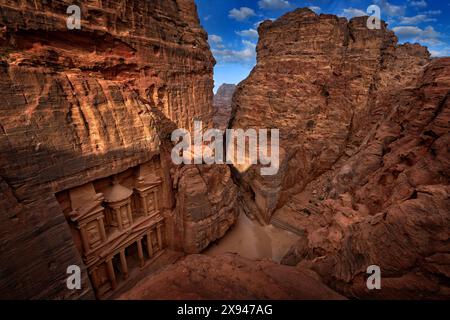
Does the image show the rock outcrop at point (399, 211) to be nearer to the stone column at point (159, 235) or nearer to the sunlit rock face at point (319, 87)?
the stone column at point (159, 235)

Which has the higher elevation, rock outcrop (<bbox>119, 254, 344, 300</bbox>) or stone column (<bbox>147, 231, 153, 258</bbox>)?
rock outcrop (<bbox>119, 254, 344, 300</bbox>)

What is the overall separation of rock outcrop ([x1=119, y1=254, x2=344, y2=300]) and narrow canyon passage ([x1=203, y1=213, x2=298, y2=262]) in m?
7.40

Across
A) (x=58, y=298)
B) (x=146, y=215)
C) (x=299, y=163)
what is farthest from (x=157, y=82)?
(x=299, y=163)

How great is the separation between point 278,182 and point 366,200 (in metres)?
9.75

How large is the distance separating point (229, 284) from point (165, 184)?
7.96 meters

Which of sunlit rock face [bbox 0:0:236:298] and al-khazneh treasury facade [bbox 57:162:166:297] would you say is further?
al-khazneh treasury facade [bbox 57:162:166:297]

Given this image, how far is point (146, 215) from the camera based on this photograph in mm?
11406

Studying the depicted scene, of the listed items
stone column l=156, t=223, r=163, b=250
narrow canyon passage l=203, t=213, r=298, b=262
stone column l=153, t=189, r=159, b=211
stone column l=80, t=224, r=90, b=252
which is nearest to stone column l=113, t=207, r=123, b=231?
stone column l=80, t=224, r=90, b=252

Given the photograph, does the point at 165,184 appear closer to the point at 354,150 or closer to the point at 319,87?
the point at 354,150

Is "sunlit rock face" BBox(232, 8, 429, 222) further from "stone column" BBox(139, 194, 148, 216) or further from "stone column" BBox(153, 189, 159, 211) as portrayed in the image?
"stone column" BBox(139, 194, 148, 216)

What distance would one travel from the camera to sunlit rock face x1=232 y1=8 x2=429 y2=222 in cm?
1738

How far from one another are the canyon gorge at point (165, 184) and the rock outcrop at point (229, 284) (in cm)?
4

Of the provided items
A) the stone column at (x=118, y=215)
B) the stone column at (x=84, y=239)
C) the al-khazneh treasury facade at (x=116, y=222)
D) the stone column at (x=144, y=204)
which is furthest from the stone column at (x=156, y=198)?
the stone column at (x=84, y=239)

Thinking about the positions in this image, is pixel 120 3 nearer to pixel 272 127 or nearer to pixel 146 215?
pixel 146 215
